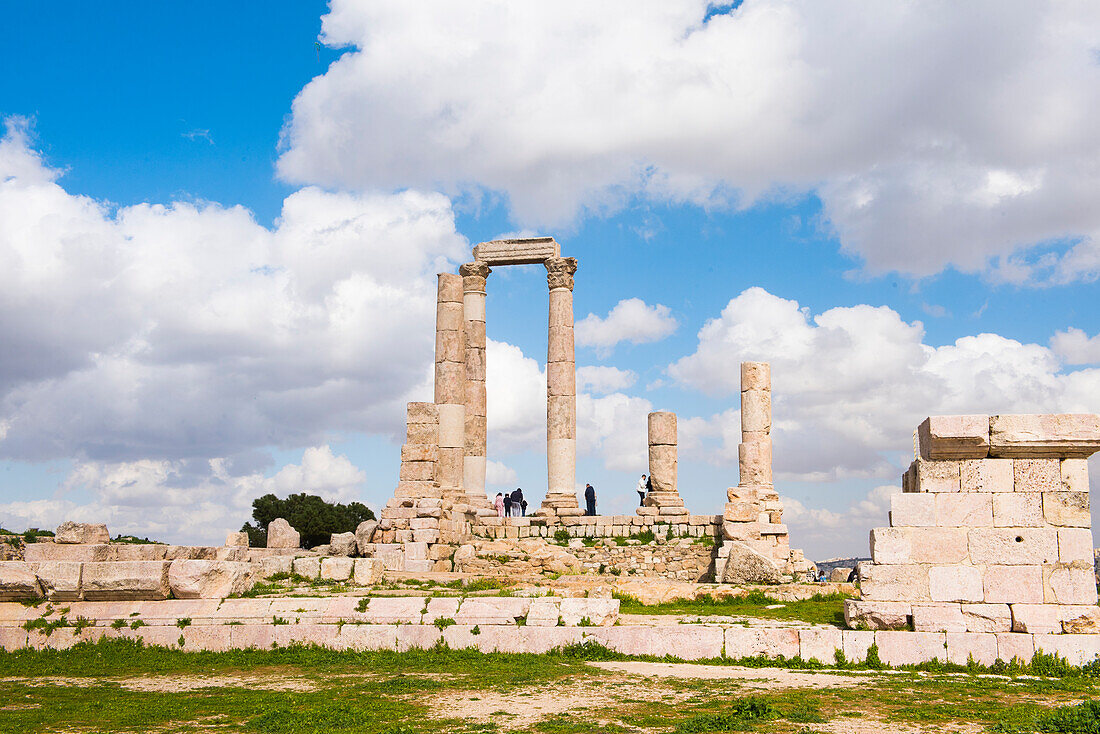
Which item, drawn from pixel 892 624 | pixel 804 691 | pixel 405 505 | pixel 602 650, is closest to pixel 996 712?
pixel 804 691

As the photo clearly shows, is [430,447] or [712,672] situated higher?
[430,447]

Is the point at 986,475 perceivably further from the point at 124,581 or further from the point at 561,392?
the point at 561,392

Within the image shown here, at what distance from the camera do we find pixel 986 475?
503 inches

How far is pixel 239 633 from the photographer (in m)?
14.0

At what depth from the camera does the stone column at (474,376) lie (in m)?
30.0

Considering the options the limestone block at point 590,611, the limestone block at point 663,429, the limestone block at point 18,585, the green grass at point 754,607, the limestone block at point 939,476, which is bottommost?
the green grass at point 754,607

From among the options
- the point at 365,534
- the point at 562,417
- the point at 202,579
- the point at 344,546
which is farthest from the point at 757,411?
the point at 202,579

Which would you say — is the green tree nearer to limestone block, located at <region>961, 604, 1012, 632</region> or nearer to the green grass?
the green grass

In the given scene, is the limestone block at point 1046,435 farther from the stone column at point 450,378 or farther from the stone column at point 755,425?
the stone column at point 450,378

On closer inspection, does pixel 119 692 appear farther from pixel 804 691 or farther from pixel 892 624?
pixel 892 624

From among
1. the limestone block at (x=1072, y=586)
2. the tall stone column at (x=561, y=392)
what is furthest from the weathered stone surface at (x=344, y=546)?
the limestone block at (x=1072, y=586)

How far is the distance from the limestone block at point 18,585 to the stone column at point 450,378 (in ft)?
47.4

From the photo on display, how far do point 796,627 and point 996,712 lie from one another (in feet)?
12.7

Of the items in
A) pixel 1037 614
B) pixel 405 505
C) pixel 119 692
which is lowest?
pixel 119 692
